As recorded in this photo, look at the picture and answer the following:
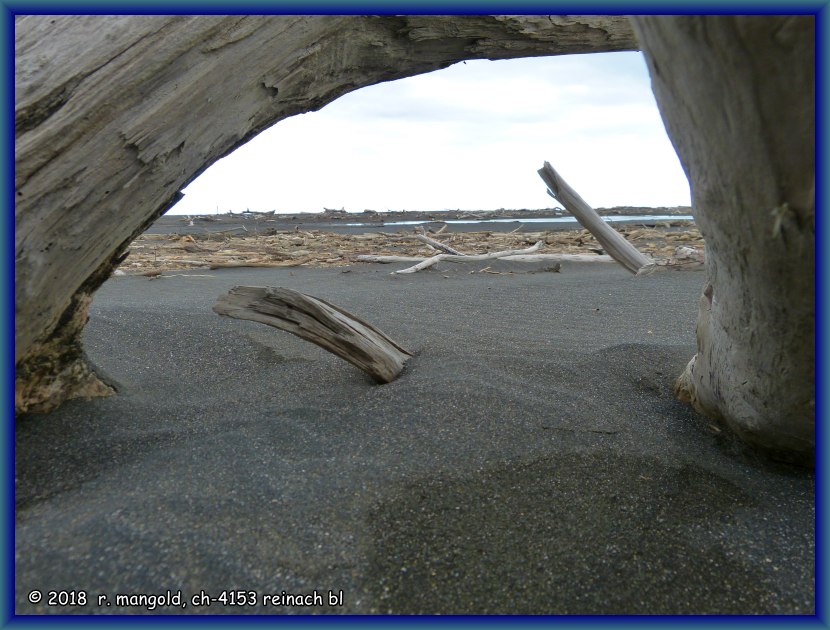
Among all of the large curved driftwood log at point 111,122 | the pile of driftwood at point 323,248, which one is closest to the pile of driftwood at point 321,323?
the large curved driftwood log at point 111,122

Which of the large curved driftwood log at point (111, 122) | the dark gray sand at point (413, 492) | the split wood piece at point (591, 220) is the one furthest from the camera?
the split wood piece at point (591, 220)

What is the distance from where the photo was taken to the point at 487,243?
464 inches

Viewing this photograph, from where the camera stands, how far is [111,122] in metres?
1.97

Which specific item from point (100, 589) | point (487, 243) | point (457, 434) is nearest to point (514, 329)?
point (457, 434)

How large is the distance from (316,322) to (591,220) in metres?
3.47

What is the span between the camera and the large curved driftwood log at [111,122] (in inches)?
74.0

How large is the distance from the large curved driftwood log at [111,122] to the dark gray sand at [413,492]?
18.8 inches

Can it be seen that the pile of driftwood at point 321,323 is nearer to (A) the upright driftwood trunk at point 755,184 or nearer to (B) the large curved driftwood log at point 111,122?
(B) the large curved driftwood log at point 111,122

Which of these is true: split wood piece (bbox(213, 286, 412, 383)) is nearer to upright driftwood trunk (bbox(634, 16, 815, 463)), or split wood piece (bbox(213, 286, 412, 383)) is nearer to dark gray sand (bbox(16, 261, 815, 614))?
dark gray sand (bbox(16, 261, 815, 614))

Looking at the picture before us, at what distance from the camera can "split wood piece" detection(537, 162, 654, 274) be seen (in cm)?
504

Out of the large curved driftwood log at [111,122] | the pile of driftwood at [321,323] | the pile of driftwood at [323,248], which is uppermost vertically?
the large curved driftwood log at [111,122]

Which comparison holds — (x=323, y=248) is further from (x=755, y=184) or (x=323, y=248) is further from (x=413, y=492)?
(x=755, y=184)

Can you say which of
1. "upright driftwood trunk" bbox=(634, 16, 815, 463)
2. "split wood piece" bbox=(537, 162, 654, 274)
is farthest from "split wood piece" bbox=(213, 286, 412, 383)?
"split wood piece" bbox=(537, 162, 654, 274)

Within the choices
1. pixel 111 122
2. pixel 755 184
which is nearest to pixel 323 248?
pixel 111 122
